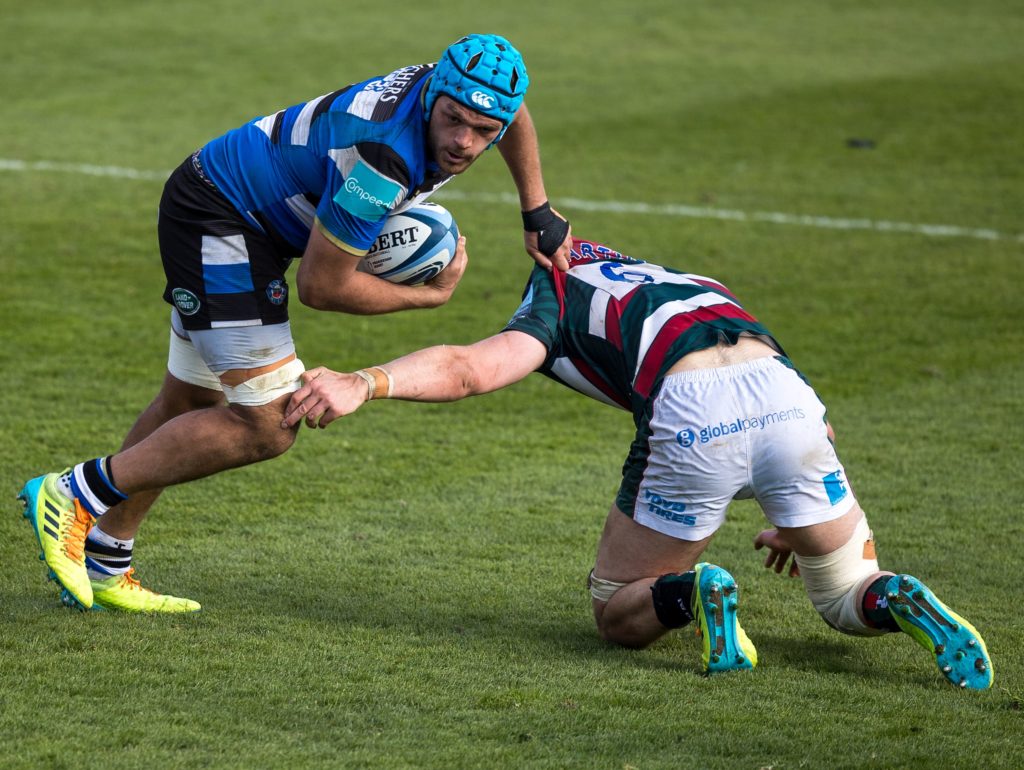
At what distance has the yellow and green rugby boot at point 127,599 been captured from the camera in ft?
16.4

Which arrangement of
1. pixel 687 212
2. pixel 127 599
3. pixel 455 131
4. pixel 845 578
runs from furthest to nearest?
pixel 687 212
pixel 127 599
pixel 845 578
pixel 455 131

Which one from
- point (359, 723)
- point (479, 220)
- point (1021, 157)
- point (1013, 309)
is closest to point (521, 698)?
point (359, 723)

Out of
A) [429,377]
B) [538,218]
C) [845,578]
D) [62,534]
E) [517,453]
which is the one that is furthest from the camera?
[517,453]

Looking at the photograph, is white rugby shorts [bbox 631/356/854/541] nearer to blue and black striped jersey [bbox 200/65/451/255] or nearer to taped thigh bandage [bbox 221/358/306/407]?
blue and black striped jersey [bbox 200/65/451/255]

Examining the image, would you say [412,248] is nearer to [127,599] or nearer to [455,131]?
[455,131]

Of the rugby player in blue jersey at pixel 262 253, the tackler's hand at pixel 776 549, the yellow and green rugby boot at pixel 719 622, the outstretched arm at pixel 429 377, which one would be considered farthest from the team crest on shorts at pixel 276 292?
the tackler's hand at pixel 776 549

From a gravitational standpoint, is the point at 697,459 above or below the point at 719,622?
above

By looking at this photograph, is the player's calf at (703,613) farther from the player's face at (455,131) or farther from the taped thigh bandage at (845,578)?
the player's face at (455,131)

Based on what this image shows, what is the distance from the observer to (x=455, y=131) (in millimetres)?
4613

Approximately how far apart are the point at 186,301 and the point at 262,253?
0.31m

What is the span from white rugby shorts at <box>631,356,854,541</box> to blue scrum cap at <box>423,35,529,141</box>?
3.53ft

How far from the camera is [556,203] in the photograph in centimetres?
1287

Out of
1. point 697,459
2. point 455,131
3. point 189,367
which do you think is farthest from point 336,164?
point 697,459

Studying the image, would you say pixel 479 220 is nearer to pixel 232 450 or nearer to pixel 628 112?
pixel 628 112
